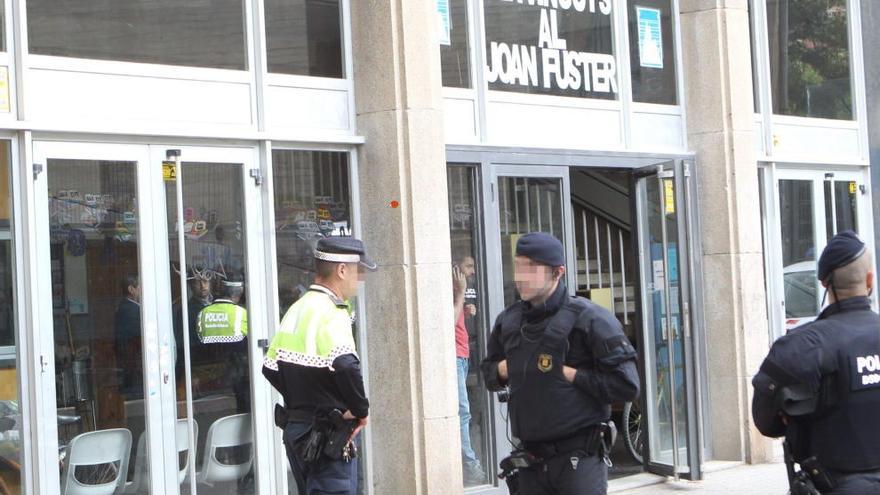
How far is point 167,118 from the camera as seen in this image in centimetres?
845

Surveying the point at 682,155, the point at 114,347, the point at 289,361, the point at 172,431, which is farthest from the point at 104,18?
the point at 682,155

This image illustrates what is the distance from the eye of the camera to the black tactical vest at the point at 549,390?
5676mm

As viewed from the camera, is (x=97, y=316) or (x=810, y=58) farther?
(x=810, y=58)

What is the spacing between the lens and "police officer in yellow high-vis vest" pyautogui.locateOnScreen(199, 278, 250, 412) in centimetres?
853

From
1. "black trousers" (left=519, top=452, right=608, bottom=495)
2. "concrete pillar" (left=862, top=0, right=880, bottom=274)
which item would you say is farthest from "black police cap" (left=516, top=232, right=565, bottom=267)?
"concrete pillar" (left=862, top=0, right=880, bottom=274)

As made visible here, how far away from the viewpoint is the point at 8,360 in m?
7.59

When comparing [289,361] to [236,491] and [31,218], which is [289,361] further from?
[236,491]

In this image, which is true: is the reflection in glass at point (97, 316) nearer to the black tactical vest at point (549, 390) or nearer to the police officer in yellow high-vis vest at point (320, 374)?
Answer: the police officer in yellow high-vis vest at point (320, 374)

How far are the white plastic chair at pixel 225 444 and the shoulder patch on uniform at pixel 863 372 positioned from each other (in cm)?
481

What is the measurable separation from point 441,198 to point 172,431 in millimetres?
2575

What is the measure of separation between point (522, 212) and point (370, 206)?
1.59m

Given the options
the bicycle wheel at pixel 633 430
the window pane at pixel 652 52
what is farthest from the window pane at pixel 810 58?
the bicycle wheel at pixel 633 430

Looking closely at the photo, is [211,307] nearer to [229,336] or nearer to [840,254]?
[229,336]

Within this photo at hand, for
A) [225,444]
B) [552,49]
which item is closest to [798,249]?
[552,49]
